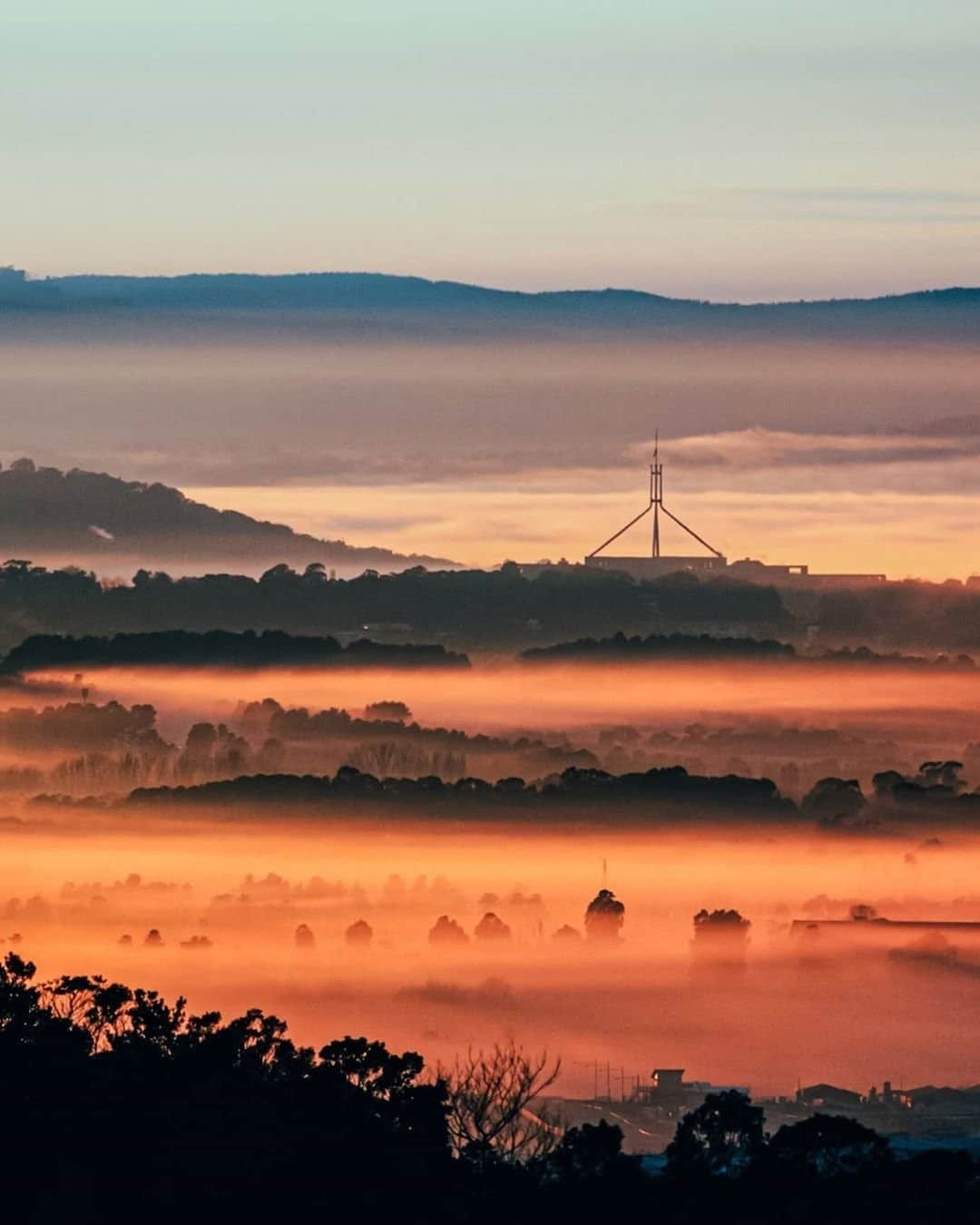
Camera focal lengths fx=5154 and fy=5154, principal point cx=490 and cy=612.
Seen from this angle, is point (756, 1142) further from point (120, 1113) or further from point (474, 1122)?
point (120, 1113)

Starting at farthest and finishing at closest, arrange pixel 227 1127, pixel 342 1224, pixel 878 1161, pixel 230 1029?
pixel 230 1029
pixel 878 1161
pixel 227 1127
pixel 342 1224

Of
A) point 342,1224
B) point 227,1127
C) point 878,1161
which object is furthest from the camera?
point 878,1161

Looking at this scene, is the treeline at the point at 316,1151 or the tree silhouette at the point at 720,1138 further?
the tree silhouette at the point at 720,1138

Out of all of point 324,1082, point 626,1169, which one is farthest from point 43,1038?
point 626,1169

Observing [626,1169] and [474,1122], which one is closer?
[626,1169]

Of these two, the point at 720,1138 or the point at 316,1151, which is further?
the point at 720,1138

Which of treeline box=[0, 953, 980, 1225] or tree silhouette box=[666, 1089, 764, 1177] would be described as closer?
treeline box=[0, 953, 980, 1225]

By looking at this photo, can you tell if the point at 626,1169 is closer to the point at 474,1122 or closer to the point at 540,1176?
the point at 540,1176
